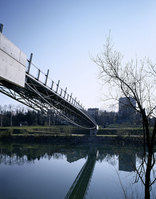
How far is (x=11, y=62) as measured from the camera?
12.7ft

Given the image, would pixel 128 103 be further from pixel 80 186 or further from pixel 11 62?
pixel 80 186

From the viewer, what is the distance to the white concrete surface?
3515 mm

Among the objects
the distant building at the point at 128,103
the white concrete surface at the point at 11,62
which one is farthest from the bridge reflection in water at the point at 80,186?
the white concrete surface at the point at 11,62

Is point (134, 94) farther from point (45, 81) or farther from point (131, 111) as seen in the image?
point (45, 81)

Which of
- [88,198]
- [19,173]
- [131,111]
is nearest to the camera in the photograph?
[131,111]

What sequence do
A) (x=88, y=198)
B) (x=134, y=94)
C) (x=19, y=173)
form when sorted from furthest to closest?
(x=19, y=173), (x=88, y=198), (x=134, y=94)

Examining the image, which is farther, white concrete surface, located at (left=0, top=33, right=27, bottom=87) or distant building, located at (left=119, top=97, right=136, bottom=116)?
distant building, located at (left=119, top=97, right=136, bottom=116)

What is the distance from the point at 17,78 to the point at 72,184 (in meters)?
10.2

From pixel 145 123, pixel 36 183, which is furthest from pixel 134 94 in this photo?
pixel 36 183

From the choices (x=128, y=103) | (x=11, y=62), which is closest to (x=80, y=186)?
(x=128, y=103)

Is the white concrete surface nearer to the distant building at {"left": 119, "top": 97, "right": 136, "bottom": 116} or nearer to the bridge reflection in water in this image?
the distant building at {"left": 119, "top": 97, "right": 136, "bottom": 116}

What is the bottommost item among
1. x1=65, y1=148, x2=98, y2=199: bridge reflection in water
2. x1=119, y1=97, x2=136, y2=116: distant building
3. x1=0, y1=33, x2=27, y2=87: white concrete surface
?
x1=65, y1=148, x2=98, y2=199: bridge reflection in water

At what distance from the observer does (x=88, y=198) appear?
945cm

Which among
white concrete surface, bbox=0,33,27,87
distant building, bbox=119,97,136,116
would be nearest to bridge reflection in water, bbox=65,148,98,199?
distant building, bbox=119,97,136,116
